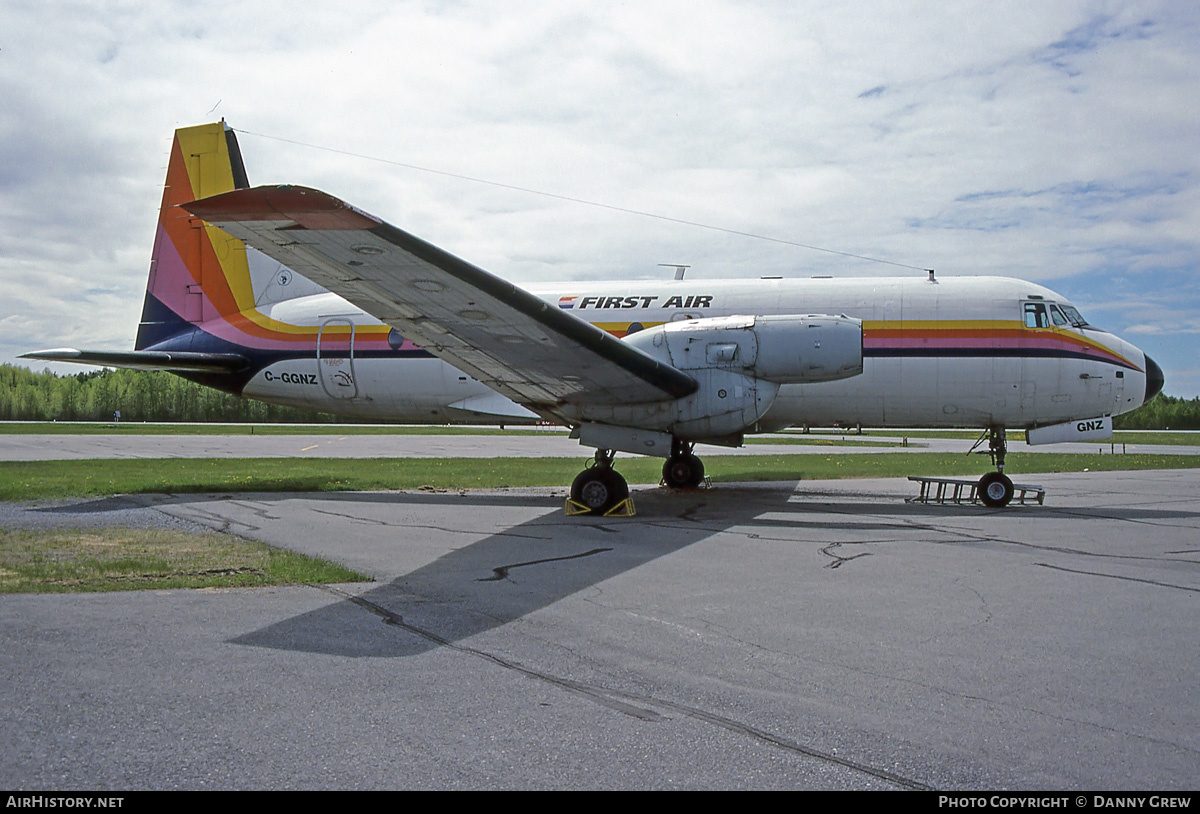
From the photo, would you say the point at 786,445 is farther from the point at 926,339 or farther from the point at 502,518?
the point at 502,518

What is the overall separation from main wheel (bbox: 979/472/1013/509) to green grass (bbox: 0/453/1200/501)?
5698mm

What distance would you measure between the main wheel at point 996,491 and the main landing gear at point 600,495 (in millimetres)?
6180

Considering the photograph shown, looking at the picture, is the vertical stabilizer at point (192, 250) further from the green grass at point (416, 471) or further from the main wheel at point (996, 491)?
the main wheel at point (996, 491)

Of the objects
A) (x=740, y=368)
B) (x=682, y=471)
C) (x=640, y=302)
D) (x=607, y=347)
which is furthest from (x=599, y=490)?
(x=682, y=471)

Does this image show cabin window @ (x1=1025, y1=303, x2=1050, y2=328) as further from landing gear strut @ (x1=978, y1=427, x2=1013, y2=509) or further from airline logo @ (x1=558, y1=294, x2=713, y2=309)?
airline logo @ (x1=558, y1=294, x2=713, y2=309)

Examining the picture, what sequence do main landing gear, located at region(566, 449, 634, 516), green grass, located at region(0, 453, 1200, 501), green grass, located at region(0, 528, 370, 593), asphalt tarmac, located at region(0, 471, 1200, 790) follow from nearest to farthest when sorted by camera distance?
asphalt tarmac, located at region(0, 471, 1200, 790) < green grass, located at region(0, 528, 370, 593) < main landing gear, located at region(566, 449, 634, 516) < green grass, located at region(0, 453, 1200, 501)

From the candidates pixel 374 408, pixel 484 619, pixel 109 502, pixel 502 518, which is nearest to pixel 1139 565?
pixel 484 619

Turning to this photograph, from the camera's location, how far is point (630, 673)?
4.88 m

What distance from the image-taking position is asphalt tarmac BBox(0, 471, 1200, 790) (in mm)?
3562

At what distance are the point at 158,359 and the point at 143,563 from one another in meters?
A: 9.14

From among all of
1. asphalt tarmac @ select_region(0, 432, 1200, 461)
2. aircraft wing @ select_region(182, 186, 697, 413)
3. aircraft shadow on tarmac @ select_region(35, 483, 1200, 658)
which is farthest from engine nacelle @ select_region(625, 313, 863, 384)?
asphalt tarmac @ select_region(0, 432, 1200, 461)

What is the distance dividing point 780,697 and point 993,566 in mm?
4808

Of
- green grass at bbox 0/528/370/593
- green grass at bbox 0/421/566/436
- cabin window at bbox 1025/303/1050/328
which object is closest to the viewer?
green grass at bbox 0/528/370/593
